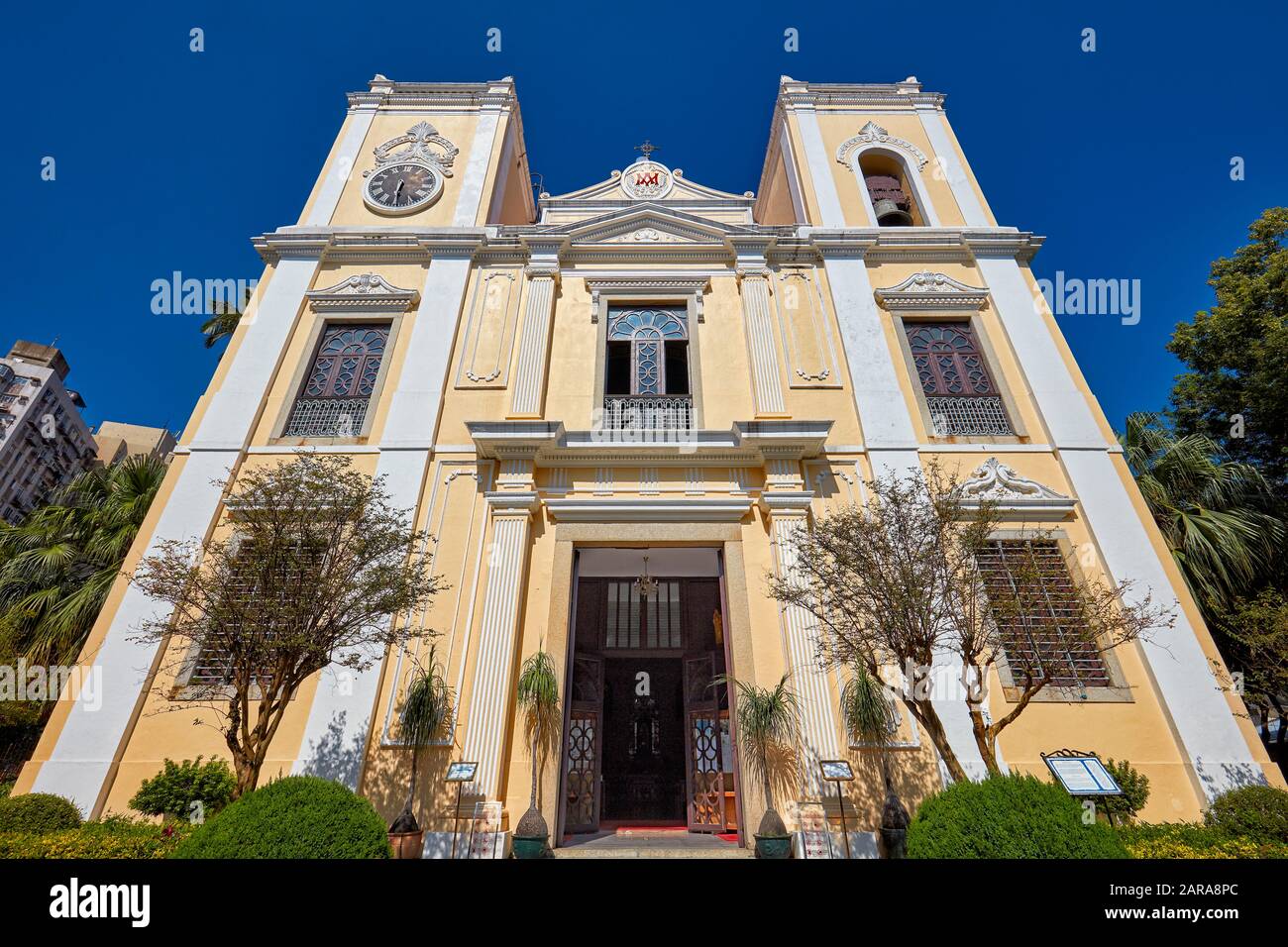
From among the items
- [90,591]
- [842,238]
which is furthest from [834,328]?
[90,591]

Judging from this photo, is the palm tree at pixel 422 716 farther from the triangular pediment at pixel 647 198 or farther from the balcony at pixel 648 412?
the triangular pediment at pixel 647 198

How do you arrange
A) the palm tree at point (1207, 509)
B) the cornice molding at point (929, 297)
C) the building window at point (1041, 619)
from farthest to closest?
the cornice molding at point (929, 297)
the palm tree at point (1207, 509)
the building window at point (1041, 619)

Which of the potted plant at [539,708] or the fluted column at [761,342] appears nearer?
the potted plant at [539,708]

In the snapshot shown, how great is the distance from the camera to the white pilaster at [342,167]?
1250 cm

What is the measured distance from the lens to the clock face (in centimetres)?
1278

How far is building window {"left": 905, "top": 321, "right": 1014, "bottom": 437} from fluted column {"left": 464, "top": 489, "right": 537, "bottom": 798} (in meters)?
6.71

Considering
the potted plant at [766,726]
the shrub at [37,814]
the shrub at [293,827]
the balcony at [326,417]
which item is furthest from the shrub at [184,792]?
the potted plant at [766,726]

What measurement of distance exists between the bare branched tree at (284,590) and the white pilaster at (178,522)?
2043 mm

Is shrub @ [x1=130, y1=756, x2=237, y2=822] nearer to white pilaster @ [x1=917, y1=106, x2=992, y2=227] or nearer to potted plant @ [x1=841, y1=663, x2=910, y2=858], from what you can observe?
potted plant @ [x1=841, y1=663, x2=910, y2=858]

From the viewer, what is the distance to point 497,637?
7.87 meters

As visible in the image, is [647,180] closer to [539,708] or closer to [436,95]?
[436,95]

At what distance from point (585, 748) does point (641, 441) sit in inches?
208
